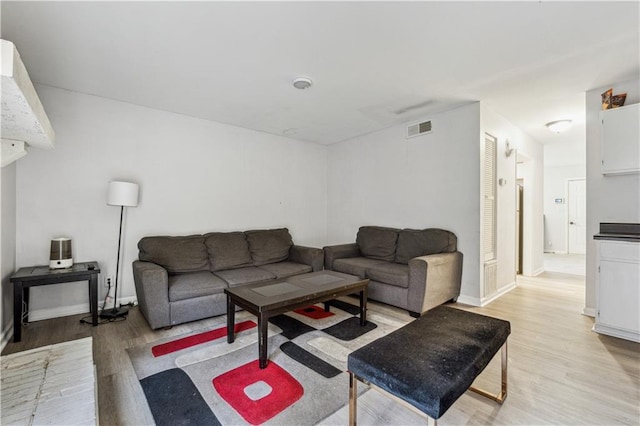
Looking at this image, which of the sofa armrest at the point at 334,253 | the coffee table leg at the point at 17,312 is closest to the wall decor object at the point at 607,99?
the sofa armrest at the point at 334,253

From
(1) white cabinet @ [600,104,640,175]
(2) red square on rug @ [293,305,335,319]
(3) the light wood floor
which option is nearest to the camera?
(3) the light wood floor

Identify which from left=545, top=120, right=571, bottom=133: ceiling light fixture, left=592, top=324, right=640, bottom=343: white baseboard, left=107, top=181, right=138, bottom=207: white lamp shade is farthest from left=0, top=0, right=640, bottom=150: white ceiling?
left=592, top=324, right=640, bottom=343: white baseboard

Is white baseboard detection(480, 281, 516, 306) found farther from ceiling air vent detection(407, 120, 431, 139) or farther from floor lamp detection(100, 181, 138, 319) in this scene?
floor lamp detection(100, 181, 138, 319)

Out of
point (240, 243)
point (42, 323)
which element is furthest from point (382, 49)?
point (42, 323)

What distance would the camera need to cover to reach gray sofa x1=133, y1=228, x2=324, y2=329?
271 cm

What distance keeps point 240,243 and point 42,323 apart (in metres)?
2.12

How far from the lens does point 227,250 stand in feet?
12.1

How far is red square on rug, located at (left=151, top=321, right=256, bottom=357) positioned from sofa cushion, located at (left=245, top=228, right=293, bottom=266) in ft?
3.94

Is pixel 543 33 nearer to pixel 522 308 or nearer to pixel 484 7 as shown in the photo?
pixel 484 7

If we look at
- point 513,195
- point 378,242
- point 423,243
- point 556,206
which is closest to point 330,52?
point 423,243

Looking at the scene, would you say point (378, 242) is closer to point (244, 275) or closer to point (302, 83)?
point (244, 275)

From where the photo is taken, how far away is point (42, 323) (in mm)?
2865

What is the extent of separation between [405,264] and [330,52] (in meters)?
2.72

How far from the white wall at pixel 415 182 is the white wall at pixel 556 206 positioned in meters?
6.48
